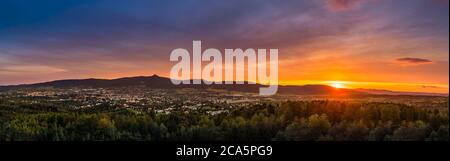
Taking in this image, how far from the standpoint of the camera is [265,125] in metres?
19.6

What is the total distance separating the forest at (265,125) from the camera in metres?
17.3

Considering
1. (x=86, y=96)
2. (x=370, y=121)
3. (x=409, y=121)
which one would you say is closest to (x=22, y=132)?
(x=86, y=96)

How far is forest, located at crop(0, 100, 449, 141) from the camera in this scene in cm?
1731

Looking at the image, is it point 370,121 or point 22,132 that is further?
point 22,132

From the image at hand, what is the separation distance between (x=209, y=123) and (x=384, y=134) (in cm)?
933

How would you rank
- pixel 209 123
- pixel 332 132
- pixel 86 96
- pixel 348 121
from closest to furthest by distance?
pixel 332 132 → pixel 348 121 → pixel 209 123 → pixel 86 96

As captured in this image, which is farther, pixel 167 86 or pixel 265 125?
pixel 167 86

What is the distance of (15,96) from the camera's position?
3681 centimetres
